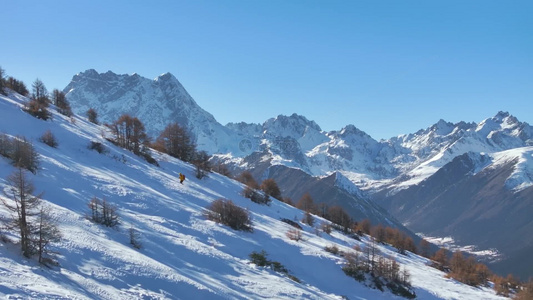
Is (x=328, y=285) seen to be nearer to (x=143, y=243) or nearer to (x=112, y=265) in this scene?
(x=143, y=243)

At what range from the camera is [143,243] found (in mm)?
20953

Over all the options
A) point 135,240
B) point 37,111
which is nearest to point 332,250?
point 135,240

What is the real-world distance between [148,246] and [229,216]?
10.3m

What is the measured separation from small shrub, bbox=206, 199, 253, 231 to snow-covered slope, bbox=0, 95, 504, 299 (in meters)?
0.98

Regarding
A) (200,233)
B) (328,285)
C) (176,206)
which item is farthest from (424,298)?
(176,206)

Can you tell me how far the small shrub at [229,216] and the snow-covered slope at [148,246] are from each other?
3.21ft

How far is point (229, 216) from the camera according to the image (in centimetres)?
3045

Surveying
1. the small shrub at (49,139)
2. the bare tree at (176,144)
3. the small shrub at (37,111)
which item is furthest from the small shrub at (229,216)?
the bare tree at (176,144)

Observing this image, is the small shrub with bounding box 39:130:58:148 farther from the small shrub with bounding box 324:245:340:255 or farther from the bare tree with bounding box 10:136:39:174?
the small shrub with bounding box 324:245:340:255

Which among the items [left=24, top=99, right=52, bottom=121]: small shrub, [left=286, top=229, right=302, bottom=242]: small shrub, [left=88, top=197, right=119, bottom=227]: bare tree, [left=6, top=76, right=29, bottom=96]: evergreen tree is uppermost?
[left=6, top=76, right=29, bottom=96]: evergreen tree

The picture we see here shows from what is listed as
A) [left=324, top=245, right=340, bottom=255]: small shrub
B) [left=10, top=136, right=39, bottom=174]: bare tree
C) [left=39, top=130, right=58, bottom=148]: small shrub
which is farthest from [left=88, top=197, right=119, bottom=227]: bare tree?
[left=324, top=245, right=340, bottom=255]: small shrub

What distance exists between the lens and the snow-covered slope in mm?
15122

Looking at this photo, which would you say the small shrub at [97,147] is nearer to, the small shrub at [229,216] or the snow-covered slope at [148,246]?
the snow-covered slope at [148,246]

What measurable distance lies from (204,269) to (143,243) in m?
3.66
